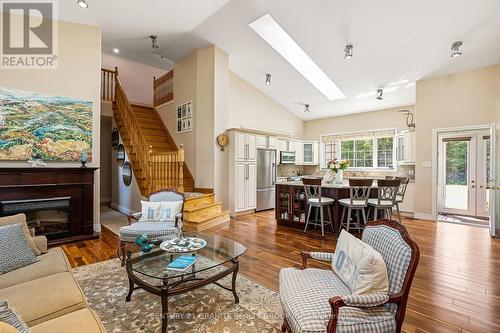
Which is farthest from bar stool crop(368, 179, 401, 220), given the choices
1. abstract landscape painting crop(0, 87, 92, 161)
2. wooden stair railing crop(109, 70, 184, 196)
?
abstract landscape painting crop(0, 87, 92, 161)

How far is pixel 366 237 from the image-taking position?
1951 mm

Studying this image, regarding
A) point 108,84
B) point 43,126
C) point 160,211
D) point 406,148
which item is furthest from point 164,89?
point 406,148

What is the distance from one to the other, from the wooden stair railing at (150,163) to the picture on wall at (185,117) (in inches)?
43.7

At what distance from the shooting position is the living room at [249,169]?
1.92m

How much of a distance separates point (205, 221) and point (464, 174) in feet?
20.9

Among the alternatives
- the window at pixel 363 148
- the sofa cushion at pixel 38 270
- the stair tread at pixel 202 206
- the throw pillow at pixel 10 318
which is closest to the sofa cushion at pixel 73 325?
the throw pillow at pixel 10 318

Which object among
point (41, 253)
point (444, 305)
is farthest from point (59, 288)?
point (444, 305)

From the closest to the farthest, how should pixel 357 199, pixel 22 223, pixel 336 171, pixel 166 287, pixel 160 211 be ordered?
pixel 166 287, pixel 22 223, pixel 160 211, pixel 357 199, pixel 336 171

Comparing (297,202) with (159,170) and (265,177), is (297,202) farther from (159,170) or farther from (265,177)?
(159,170)

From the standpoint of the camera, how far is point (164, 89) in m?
7.64

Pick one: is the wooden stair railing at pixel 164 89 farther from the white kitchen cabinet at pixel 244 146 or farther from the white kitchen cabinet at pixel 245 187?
the white kitchen cabinet at pixel 245 187

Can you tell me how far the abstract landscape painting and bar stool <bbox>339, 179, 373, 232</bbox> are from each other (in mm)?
4795

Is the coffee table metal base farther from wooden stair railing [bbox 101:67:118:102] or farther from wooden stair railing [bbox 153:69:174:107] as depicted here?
wooden stair railing [bbox 101:67:118:102]

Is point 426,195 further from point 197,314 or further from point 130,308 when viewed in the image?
point 130,308
